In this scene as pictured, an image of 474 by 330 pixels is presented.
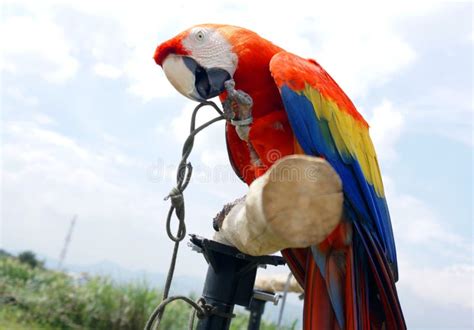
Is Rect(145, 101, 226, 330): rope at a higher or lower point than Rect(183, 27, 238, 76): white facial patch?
lower

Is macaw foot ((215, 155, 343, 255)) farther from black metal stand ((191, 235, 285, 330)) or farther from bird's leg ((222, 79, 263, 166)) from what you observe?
bird's leg ((222, 79, 263, 166))

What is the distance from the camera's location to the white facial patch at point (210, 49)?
4.16 ft

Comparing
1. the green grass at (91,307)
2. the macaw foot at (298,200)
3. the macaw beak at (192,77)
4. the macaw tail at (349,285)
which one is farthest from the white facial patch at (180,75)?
the green grass at (91,307)

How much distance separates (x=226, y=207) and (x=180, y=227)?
0.67 ft

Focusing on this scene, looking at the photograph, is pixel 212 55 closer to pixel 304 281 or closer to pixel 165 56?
pixel 165 56

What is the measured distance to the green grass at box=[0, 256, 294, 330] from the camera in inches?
136

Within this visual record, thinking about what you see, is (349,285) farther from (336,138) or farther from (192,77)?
(192,77)

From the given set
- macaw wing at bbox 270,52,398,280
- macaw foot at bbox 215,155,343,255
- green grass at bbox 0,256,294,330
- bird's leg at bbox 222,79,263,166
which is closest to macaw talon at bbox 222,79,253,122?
bird's leg at bbox 222,79,263,166

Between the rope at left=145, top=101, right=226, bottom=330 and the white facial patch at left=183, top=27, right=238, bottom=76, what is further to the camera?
the white facial patch at left=183, top=27, right=238, bottom=76

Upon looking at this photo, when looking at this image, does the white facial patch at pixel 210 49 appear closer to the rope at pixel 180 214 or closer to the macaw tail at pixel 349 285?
the rope at pixel 180 214

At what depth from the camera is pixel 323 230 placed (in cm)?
62

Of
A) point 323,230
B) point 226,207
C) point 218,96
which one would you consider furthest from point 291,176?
Result: point 218,96

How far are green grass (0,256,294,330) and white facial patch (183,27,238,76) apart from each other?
2.55 metres

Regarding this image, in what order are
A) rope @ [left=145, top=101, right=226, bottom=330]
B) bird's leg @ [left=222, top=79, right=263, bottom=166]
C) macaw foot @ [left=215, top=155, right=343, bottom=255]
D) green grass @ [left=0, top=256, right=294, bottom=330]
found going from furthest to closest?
green grass @ [left=0, top=256, right=294, bottom=330] → bird's leg @ [left=222, top=79, right=263, bottom=166] → rope @ [left=145, top=101, right=226, bottom=330] → macaw foot @ [left=215, top=155, right=343, bottom=255]
